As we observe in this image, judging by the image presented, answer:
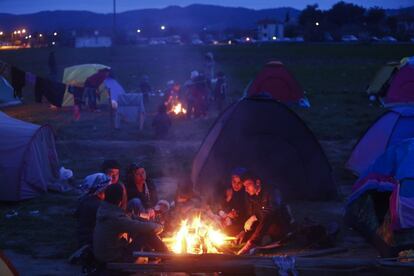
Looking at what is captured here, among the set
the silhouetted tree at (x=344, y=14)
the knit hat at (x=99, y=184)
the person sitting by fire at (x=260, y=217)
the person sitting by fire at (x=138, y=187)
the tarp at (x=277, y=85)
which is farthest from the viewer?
the silhouetted tree at (x=344, y=14)

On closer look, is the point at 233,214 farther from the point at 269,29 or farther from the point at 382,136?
the point at 269,29

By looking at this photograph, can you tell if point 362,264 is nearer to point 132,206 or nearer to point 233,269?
point 233,269

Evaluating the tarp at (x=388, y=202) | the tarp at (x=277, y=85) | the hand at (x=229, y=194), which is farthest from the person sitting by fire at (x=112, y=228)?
the tarp at (x=277, y=85)

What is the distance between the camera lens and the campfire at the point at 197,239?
6895 mm

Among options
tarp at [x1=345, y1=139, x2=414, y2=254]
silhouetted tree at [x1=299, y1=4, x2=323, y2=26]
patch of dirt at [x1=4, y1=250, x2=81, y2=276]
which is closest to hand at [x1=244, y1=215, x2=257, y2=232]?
tarp at [x1=345, y1=139, x2=414, y2=254]

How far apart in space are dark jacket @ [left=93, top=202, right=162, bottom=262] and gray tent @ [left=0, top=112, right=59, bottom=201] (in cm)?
408

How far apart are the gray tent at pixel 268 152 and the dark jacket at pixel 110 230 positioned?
3253 mm

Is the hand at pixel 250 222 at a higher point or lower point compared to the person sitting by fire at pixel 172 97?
lower

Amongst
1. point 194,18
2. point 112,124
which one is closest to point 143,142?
point 112,124

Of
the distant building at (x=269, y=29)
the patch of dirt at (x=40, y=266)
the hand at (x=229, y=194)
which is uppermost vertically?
the distant building at (x=269, y=29)

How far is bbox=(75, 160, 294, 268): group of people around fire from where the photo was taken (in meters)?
6.08

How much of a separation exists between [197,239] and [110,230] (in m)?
1.37

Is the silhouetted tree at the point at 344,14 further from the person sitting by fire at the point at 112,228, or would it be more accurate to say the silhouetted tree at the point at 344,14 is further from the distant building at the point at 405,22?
the person sitting by fire at the point at 112,228

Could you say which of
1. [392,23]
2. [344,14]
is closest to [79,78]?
[344,14]
